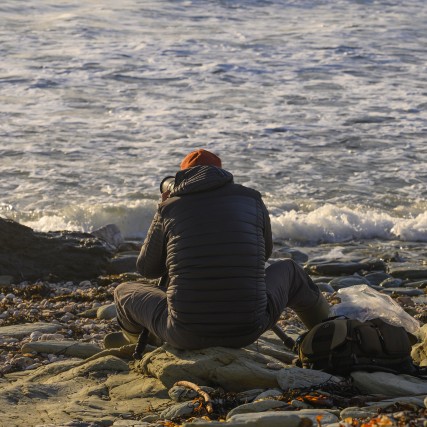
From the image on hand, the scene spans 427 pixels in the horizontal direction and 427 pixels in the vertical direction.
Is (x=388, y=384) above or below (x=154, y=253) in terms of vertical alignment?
below

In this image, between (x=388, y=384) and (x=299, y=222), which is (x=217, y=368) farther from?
(x=299, y=222)

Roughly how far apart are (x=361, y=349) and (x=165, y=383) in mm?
1091

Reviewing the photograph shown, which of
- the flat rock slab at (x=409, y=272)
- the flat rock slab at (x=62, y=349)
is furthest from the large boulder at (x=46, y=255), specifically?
the flat rock slab at (x=409, y=272)

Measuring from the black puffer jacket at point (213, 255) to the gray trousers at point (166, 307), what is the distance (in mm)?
56

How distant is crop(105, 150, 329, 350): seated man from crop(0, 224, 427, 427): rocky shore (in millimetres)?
146

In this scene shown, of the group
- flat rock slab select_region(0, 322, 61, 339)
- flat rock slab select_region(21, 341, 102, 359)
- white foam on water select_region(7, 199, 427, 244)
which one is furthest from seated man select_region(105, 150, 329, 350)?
white foam on water select_region(7, 199, 427, 244)

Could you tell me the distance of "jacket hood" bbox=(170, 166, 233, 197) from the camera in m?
5.52

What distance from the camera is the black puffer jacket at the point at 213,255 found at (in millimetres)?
5484

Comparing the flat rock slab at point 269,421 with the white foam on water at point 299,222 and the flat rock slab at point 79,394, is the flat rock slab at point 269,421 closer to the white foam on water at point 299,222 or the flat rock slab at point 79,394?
the flat rock slab at point 79,394

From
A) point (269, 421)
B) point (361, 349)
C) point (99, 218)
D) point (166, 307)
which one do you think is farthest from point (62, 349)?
point (99, 218)

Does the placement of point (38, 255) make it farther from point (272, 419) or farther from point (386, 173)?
point (386, 173)

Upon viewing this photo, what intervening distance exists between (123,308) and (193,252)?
2.65 ft

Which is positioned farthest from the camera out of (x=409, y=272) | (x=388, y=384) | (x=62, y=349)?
(x=409, y=272)

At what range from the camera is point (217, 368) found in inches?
212
